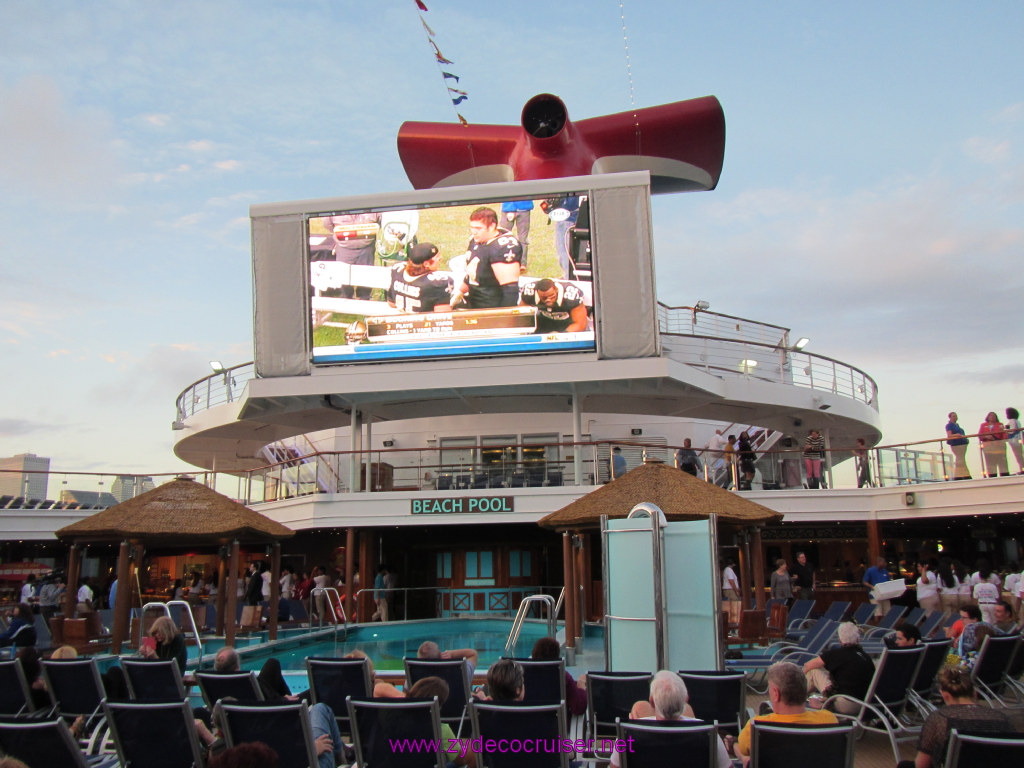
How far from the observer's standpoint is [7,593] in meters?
23.3

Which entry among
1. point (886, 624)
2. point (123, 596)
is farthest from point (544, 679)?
point (123, 596)

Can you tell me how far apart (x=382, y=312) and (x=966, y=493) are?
500 inches

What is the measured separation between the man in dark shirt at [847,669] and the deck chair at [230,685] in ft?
13.7

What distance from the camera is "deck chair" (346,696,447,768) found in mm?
5070

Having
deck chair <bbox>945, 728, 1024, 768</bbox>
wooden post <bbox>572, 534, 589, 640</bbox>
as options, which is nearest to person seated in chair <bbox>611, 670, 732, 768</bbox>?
deck chair <bbox>945, 728, 1024, 768</bbox>

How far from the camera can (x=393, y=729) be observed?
5129 millimetres

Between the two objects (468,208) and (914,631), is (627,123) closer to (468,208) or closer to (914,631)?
(468,208)

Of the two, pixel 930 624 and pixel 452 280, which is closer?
pixel 930 624

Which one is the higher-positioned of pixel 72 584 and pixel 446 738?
pixel 72 584

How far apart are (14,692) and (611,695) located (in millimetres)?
4752

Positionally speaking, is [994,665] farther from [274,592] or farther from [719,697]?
[274,592]

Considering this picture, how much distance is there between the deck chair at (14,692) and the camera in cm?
706

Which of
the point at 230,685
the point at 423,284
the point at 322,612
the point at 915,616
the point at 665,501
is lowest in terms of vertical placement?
the point at 322,612

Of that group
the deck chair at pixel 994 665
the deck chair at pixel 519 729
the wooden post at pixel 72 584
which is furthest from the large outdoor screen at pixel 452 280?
the deck chair at pixel 519 729
